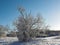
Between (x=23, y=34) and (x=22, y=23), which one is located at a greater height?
(x=22, y=23)

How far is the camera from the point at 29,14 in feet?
79.6

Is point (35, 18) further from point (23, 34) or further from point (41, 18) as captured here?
point (23, 34)

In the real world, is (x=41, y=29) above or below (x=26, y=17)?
below

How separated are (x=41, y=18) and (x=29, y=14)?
2.54 metres

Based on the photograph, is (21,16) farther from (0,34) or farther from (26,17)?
(0,34)

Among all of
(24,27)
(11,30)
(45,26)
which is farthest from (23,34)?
(45,26)

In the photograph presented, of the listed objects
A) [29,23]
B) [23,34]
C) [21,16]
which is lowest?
[23,34]

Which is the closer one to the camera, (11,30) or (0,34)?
(11,30)

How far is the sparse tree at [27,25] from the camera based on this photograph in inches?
939

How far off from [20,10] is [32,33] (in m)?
5.20

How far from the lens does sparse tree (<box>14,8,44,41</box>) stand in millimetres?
23859

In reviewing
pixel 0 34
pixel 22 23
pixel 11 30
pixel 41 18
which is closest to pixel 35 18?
pixel 41 18

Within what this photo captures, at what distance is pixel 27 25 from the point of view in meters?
23.7

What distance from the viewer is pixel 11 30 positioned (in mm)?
25219
